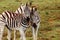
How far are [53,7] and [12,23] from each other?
31.6 ft

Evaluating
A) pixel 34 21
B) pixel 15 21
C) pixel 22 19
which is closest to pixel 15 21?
pixel 15 21

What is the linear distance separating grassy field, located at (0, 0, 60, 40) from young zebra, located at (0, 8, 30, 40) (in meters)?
1.73

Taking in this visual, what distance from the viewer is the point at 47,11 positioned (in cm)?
2041

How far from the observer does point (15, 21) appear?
12820 millimetres

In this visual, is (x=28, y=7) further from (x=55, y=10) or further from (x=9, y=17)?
(x=55, y=10)

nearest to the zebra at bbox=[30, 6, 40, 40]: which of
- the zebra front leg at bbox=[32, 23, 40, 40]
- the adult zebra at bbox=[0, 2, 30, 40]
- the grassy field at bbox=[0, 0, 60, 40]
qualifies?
the zebra front leg at bbox=[32, 23, 40, 40]

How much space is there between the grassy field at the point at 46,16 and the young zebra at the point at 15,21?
1.73 meters

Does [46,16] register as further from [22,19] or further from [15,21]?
Answer: [15,21]

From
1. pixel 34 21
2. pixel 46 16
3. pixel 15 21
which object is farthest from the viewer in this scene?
pixel 46 16

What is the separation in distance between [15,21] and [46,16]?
264 inches

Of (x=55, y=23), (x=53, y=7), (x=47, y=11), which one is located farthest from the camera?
(x=53, y=7)

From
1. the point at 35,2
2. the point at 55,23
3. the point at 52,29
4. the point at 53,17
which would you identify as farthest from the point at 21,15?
the point at 35,2

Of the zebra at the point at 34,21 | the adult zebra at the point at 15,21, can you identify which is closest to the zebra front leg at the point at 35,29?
the zebra at the point at 34,21

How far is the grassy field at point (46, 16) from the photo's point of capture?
14906 mm
